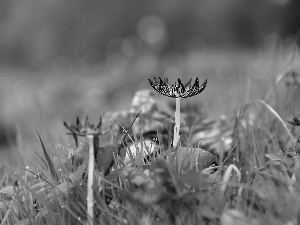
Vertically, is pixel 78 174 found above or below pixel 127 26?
below

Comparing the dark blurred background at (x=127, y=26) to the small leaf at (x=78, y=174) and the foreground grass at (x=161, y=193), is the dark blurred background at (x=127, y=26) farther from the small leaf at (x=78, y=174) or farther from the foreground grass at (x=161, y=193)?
the small leaf at (x=78, y=174)

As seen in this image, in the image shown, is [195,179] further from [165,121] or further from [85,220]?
Answer: [165,121]

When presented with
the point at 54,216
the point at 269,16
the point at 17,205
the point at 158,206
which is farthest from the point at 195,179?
the point at 269,16

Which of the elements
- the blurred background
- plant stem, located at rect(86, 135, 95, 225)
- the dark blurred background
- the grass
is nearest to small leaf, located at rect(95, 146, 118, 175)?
the grass

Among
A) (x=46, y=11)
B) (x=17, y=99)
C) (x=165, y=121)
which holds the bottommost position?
(x=17, y=99)

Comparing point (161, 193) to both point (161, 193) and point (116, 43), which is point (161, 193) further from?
point (116, 43)

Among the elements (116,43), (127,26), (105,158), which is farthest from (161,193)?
(127,26)
